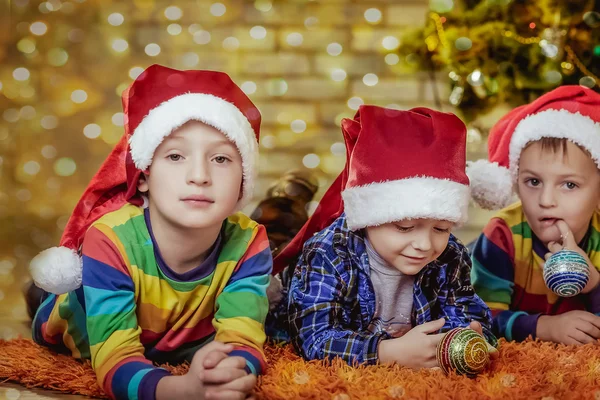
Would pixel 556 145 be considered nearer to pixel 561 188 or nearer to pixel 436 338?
pixel 561 188

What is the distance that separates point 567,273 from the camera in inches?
59.5

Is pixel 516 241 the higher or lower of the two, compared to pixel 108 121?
lower

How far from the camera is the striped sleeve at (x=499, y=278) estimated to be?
5.43ft

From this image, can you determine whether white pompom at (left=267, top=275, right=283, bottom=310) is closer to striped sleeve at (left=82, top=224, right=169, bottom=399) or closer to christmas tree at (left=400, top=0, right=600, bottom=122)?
striped sleeve at (left=82, top=224, right=169, bottom=399)

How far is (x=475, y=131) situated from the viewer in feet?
8.82

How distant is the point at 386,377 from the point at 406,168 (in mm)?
389

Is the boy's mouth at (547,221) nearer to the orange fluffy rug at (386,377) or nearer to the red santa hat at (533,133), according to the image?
the red santa hat at (533,133)

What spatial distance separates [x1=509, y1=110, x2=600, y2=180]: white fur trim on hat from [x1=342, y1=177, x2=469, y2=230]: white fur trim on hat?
0.36 meters

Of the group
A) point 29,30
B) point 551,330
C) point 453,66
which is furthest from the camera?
point 29,30

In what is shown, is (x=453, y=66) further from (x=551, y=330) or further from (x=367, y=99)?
(x=551, y=330)

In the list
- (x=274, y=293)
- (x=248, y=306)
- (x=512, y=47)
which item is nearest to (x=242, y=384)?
(x=248, y=306)

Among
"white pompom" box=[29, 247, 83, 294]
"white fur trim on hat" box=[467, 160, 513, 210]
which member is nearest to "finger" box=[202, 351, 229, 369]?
"white pompom" box=[29, 247, 83, 294]

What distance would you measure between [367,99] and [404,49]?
0.33 m

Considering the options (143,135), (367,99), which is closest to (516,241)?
(143,135)
